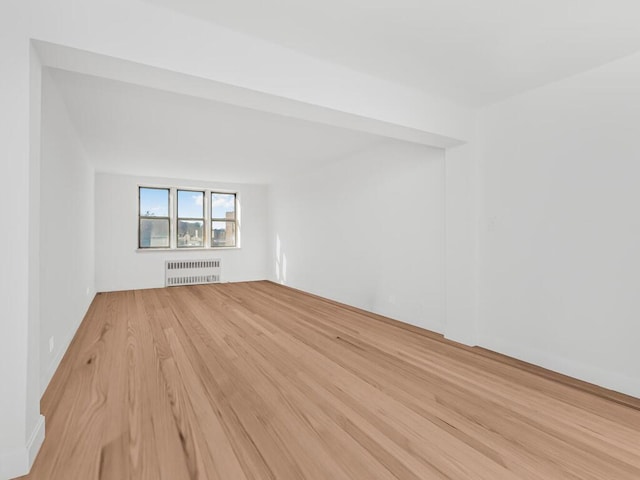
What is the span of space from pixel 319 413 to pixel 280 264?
19.5ft

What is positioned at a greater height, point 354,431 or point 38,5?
point 38,5

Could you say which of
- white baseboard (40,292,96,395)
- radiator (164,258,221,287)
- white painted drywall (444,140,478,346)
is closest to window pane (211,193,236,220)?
radiator (164,258,221,287)

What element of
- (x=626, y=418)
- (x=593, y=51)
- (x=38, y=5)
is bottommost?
(x=626, y=418)

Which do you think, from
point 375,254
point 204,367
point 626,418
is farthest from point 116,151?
point 626,418

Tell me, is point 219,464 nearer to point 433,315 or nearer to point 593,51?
point 433,315

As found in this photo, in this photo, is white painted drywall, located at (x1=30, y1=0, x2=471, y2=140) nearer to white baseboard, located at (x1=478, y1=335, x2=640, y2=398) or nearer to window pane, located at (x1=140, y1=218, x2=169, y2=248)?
white baseboard, located at (x1=478, y1=335, x2=640, y2=398)

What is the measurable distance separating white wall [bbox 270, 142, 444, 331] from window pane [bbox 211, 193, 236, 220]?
217cm

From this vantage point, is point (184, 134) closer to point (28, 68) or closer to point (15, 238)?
point (28, 68)

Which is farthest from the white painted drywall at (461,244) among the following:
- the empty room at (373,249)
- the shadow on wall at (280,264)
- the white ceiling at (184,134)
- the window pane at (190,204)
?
the window pane at (190,204)

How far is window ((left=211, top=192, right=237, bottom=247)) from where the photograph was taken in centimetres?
816

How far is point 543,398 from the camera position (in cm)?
237

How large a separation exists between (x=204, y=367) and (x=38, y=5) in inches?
104

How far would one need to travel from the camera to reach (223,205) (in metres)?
8.31

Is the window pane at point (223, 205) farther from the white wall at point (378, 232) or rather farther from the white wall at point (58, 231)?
the white wall at point (58, 231)
